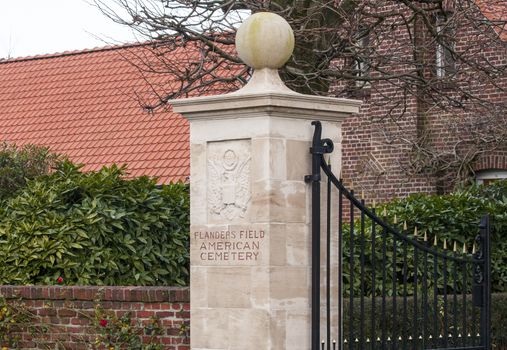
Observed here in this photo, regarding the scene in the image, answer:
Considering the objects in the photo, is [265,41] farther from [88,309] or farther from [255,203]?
[88,309]

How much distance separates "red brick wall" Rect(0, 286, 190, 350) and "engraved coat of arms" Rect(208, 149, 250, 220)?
1.16m

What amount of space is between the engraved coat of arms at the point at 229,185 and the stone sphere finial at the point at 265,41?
2.03 ft

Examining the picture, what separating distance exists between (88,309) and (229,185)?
227cm

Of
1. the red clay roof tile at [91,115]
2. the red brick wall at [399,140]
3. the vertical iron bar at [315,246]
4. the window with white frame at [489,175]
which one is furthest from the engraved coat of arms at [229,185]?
the window with white frame at [489,175]

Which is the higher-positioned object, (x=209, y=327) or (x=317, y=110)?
(x=317, y=110)

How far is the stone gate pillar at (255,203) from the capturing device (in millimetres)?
7742

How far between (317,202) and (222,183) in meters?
0.63

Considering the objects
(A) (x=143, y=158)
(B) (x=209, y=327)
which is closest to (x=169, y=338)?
(B) (x=209, y=327)

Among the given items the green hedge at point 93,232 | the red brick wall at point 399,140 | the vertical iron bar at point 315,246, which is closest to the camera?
the vertical iron bar at point 315,246

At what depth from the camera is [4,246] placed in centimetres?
1184

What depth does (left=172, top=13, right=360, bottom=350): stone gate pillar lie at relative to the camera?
25.4ft

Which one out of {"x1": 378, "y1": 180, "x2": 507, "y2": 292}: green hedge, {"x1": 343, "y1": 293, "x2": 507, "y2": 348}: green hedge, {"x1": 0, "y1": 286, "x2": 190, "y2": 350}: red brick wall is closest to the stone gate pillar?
{"x1": 0, "y1": 286, "x2": 190, "y2": 350}: red brick wall

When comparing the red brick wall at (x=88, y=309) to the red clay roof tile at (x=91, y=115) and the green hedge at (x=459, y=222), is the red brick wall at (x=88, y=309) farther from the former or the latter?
the red clay roof tile at (x=91, y=115)

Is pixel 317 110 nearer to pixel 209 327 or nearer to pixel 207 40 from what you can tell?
pixel 209 327
